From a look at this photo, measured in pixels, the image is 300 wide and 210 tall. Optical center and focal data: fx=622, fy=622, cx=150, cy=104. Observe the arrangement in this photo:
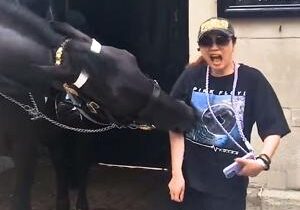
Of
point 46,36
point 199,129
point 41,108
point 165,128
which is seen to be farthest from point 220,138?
point 41,108

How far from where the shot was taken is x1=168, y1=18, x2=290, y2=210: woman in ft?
8.55

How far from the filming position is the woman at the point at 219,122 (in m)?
2.61

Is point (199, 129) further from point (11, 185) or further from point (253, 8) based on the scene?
point (11, 185)

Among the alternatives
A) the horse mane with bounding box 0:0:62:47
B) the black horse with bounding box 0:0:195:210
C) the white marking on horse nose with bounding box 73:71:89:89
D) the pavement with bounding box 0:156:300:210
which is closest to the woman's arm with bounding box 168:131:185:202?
the black horse with bounding box 0:0:195:210

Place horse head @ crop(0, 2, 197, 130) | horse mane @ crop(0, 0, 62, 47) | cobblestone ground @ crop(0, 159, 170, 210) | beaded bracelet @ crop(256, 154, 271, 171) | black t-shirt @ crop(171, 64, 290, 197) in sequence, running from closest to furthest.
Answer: horse head @ crop(0, 2, 197, 130), horse mane @ crop(0, 0, 62, 47), beaded bracelet @ crop(256, 154, 271, 171), black t-shirt @ crop(171, 64, 290, 197), cobblestone ground @ crop(0, 159, 170, 210)

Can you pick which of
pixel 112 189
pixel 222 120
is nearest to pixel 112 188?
pixel 112 189

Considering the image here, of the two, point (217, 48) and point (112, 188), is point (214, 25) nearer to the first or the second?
point (217, 48)

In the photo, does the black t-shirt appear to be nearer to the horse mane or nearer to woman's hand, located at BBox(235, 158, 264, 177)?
woman's hand, located at BBox(235, 158, 264, 177)

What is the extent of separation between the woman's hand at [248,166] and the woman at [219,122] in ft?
0.15

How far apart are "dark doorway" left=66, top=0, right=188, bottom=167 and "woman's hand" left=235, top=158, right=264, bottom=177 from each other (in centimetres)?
223

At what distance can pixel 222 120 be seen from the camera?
2666 mm

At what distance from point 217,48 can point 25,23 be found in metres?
0.78

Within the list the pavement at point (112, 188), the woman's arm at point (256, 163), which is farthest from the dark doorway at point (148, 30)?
the woman's arm at point (256, 163)

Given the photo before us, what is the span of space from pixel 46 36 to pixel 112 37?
255 cm
